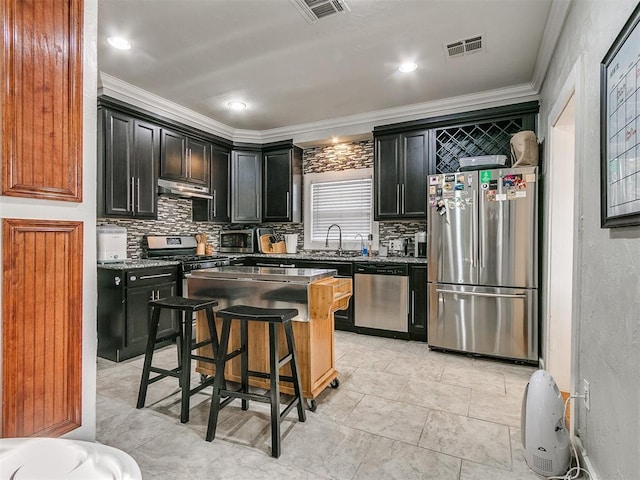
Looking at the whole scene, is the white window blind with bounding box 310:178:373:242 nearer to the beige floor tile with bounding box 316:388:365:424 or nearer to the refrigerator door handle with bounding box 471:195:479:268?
the refrigerator door handle with bounding box 471:195:479:268

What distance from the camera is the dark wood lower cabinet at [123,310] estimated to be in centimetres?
326

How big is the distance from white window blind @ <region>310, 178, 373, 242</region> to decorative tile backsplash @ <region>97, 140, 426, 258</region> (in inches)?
8.6

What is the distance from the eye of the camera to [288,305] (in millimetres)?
2342

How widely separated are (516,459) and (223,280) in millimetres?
2073

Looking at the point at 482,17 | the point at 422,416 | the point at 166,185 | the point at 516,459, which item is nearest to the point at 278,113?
the point at 166,185

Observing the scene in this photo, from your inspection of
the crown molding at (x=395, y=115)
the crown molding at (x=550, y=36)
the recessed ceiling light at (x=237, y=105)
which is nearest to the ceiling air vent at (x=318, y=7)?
the crown molding at (x=550, y=36)

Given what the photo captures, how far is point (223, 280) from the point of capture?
2.56 meters

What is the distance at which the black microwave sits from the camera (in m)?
5.19

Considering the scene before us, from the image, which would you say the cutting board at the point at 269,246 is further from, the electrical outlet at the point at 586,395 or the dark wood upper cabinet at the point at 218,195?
the electrical outlet at the point at 586,395

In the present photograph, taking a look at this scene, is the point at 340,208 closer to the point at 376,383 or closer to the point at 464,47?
the point at 464,47

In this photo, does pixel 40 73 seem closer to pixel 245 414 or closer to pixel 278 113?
pixel 245 414

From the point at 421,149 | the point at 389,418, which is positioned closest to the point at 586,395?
the point at 389,418

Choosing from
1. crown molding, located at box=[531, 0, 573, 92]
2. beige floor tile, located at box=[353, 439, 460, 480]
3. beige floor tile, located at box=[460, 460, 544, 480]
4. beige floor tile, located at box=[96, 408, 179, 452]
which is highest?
crown molding, located at box=[531, 0, 573, 92]

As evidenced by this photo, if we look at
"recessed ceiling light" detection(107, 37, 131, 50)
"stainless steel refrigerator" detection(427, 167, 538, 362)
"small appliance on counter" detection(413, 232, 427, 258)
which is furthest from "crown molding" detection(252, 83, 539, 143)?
"recessed ceiling light" detection(107, 37, 131, 50)
